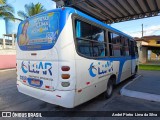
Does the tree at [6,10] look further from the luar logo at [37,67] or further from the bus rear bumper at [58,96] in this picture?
the bus rear bumper at [58,96]

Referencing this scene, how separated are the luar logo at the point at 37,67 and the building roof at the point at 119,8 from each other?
1147 centimetres

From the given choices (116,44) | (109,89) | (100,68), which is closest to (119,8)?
(116,44)

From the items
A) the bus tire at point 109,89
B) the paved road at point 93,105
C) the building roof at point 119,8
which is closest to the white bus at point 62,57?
the bus tire at point 109,89

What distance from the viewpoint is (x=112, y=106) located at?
220 inches

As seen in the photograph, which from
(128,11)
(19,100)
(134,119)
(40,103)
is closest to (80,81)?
(134,119)

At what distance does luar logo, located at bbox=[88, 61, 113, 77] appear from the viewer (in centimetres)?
496

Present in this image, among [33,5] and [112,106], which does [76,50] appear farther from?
[33,5]

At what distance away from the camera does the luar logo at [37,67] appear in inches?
175

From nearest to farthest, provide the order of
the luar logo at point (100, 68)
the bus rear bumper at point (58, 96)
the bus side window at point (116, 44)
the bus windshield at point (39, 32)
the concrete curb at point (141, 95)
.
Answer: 1. the bus rear bumper at point (58, 96)
2. the bus windshield at point (39, 32)
3. the luar logo at point (100, 68)
4. the concrete curb at point (141, 95)
5. the bus side window at point (116, 44)

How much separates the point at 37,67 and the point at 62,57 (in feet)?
3.42

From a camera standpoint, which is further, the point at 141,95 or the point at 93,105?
the point at 141,95

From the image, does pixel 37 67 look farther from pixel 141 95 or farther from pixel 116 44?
pixel 141 95

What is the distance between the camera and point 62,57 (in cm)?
412

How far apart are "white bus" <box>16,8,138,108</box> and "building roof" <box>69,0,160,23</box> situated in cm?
1097
